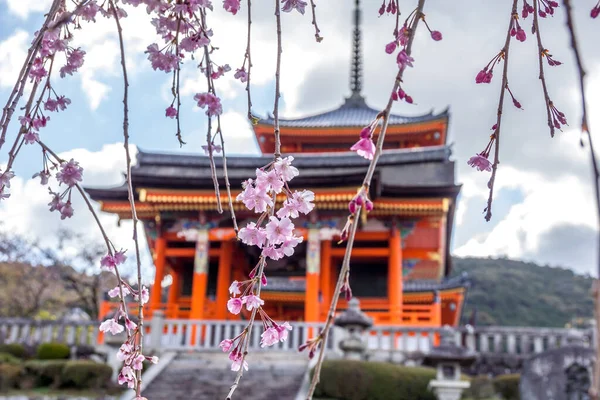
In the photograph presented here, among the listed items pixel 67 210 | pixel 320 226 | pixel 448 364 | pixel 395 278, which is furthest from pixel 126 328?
pixel 395 278

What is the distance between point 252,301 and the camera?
1.52 meters

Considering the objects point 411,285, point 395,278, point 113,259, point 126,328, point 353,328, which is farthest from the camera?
point 411,285

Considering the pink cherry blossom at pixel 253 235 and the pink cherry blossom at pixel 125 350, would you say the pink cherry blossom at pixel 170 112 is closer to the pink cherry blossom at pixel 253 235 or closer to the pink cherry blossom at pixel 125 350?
the pink cherry blossom at pixel 253 235

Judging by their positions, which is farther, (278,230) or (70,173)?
(70,173)

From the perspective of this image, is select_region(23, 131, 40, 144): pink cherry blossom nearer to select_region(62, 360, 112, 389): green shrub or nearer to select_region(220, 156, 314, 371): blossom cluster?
select_region(220, 156, 314, 371): blossom cluster

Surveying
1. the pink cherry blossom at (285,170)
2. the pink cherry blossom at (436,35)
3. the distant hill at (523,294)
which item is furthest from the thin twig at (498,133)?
the distant hill at (523,294)

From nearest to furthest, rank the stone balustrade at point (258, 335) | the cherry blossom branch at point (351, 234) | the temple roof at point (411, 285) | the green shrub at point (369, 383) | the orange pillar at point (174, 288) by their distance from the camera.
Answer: the cherry blossom branch at point (351, 234) → the green shrub at point (369, 383) → the stone balustrade at point (258, 335) → the orange pillar at point (174, 288) → the temple roof at point (411, 285)

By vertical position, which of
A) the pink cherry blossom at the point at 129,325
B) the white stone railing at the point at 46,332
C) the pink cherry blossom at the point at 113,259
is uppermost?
the pink cherry blossom at the point at 113,259

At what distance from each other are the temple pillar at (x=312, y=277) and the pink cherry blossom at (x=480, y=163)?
1020cm

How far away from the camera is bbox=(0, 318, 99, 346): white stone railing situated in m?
11.9

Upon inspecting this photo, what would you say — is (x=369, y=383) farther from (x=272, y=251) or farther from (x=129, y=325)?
(x=272, y=251)

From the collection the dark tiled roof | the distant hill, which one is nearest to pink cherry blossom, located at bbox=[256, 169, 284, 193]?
the dark tiled roof

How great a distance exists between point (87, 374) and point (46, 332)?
2.83m

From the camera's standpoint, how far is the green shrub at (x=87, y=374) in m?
9.70
